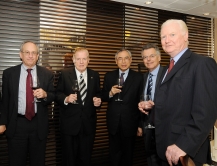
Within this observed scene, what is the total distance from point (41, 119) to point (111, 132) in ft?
3.42

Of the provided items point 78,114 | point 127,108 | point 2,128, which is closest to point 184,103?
point 127,108

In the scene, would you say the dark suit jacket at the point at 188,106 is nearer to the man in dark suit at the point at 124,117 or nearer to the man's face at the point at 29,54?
the man in dark suit at the point at 124,117

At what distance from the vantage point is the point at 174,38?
193 centimetres

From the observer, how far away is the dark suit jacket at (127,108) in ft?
10.2

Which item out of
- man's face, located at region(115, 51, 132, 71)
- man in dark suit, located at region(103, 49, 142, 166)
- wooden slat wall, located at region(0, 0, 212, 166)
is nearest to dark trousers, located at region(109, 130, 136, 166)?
man in dark suit, located at region(103, 49, 142, 166)

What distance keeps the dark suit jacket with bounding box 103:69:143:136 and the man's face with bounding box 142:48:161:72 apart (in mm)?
237

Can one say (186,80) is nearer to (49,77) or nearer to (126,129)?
(126,129)

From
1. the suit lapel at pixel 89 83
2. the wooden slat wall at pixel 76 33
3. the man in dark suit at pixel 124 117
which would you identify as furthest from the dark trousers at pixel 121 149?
the wooden slat wall at pixel 76 33

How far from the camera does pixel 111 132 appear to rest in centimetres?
317

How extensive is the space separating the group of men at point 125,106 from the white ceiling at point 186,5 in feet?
4.72

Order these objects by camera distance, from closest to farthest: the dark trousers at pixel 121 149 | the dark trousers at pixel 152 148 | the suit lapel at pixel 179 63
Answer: the suit lapel at pixel 179 63 < the dark trousers at pixel 152 148 < the dark trousers at pixel 121 149

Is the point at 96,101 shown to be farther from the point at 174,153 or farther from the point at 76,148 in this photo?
the point at 174,153

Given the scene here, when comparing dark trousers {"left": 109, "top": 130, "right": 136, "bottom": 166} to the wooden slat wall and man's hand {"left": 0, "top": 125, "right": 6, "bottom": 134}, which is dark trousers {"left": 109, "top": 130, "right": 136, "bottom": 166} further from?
man's hand {"left": 0, "top": 125, "right": 6, "bottom": 134}

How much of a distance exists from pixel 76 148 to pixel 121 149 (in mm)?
688
